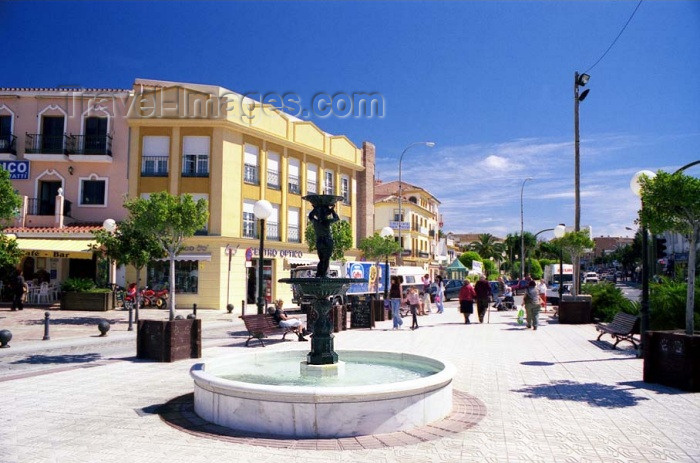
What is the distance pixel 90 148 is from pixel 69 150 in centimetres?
109

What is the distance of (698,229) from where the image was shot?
8898 mm

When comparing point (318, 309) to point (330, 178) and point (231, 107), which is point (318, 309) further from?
point (330, 178)

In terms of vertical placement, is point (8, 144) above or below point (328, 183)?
above

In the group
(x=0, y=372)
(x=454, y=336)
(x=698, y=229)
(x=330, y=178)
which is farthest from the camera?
(x=330, y=178)

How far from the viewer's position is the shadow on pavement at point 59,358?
11.4m

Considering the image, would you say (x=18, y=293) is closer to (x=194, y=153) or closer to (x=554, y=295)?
(x=194, y=153)

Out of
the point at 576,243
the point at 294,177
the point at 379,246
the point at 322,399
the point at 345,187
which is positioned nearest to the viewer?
the point at 322,399

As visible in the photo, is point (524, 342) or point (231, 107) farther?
point (231, 107)

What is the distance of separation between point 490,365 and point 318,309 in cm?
444

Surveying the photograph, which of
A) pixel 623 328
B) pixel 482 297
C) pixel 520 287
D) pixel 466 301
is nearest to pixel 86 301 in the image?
pixel 466 301

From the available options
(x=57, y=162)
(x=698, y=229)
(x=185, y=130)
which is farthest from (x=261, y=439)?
(x=57, y=162)

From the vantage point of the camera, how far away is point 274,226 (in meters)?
32.9

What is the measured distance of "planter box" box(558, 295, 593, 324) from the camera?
→ 19719 millimetres

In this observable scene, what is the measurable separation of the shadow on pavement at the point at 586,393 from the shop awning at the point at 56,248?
73.4 ft
